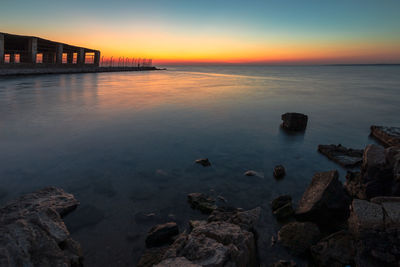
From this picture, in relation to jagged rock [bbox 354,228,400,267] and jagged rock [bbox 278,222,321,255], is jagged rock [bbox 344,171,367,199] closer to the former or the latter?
jagged rock [bbox 278,222,321,255]

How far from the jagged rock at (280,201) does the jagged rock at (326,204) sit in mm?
347

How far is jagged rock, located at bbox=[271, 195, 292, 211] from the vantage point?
5.50 metres

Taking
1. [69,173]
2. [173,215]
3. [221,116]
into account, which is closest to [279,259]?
[173,215]

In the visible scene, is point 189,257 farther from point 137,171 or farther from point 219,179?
point 137,171

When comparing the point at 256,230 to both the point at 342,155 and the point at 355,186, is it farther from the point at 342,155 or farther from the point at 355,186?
the point at 342,155

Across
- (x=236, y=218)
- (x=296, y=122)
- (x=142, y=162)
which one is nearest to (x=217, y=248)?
(x=236, y=218)

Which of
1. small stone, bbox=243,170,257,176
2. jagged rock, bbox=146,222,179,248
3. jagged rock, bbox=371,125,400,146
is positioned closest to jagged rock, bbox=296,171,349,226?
small stone, bbox=243,170,257,176

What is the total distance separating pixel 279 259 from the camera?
406 cm

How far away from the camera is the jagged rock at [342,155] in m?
8.24

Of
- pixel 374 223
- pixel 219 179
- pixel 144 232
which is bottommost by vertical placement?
pixel 144 232

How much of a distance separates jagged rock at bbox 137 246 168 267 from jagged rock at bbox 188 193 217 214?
141 centimetres

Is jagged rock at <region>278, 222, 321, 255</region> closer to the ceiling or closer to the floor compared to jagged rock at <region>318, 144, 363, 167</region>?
closer to the floor

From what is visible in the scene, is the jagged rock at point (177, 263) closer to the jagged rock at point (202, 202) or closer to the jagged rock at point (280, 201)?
the jagged rock at point (202, 202)

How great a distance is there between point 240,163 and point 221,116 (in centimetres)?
912
